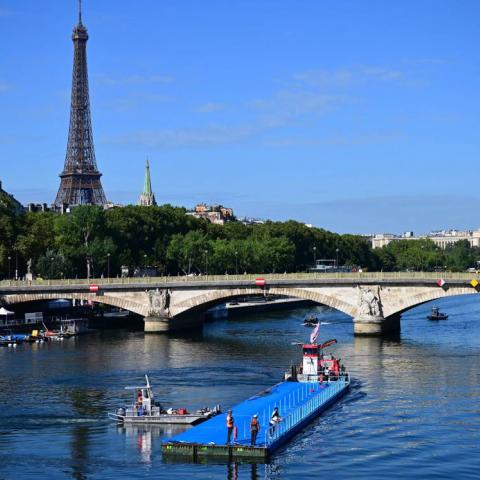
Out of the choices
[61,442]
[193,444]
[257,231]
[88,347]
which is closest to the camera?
[193,444]

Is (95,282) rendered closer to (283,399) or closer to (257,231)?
(283,399)

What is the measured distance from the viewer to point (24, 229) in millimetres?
136750

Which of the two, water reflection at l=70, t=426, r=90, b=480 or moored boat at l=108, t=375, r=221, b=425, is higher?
moored boat at l=108, t=375, r=221, b=425

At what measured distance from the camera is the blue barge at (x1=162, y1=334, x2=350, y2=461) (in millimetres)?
48906

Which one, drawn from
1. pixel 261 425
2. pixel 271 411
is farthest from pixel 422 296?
pixel 261 425

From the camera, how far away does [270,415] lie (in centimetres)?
5547

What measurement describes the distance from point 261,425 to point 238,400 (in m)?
10.7

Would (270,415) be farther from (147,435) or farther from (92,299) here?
(92,299)

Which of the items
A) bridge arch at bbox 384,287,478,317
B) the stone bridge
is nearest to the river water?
the stone bridge

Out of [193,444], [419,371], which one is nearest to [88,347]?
[419,371]

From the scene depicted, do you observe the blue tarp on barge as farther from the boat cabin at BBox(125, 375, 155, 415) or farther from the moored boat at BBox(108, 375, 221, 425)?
the boat cabin at BBox(125, 375, 155, 415)

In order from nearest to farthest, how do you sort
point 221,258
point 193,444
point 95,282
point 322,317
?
point 193,444
point 95,282
point 322,317
point 221,258

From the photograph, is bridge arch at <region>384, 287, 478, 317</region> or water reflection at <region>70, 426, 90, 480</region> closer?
water reflection at <region>70, 426, 90, 480</region>

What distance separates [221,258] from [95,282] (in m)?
47.1
